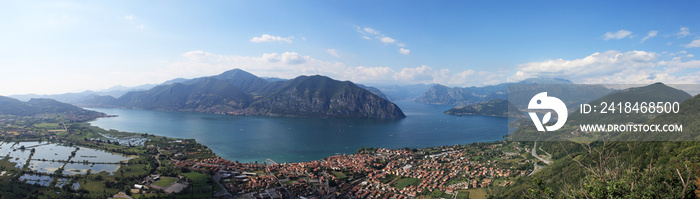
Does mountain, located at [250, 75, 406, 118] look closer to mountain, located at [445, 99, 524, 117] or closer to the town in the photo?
mountain, located at [445, 99, 524, 117]

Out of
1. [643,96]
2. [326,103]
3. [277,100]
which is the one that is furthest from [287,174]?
[277,100]

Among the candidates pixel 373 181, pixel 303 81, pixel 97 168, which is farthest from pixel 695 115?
pixel 303 81

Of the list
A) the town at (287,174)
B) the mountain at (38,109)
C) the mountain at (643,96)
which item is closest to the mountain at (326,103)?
the mountain at (38,109)

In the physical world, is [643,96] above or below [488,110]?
above

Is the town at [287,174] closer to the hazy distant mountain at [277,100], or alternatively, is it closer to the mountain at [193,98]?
the hazy distant mountain at [277,100]

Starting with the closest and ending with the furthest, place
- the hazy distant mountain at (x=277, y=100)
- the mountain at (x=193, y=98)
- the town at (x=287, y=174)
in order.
→ 1. the town at (x=287, y=174)
2. the hazy distant mountain at (x=277, y=100)
3. the mountain at (x=193, y=98)

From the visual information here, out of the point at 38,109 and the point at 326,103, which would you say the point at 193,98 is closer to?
the point at 38,109

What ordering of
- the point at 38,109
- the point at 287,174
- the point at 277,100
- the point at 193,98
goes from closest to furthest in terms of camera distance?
the point at 287,174 → the point at 38,109 → the point at 277,100 → the point at 193,98

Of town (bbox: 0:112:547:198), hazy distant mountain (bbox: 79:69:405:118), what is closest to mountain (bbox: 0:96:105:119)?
hazy distant mountain (bbox: 79:69:405:118)
